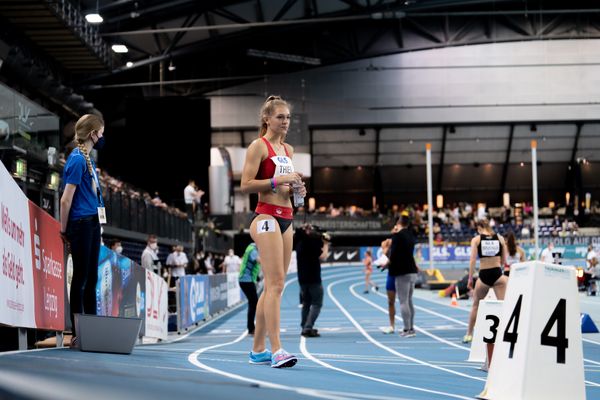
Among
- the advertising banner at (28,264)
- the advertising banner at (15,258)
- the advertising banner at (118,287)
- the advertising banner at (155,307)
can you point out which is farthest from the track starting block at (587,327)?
the advertising banner at (15,258)

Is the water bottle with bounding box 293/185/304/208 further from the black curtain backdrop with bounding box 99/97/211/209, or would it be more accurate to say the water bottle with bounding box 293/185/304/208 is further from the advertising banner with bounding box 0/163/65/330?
the black curtain backdrop with bounding box 99/97/211/209

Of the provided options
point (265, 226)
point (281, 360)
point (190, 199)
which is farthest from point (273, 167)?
point (190, 199)

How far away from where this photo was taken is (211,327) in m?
18.2

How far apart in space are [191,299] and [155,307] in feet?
14.5

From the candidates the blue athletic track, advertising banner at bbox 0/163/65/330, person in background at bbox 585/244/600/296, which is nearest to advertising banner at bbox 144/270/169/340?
the blue athletic track

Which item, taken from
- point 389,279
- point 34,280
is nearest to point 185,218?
point 389,279

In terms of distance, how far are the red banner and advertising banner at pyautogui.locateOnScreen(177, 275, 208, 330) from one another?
26.9 ft

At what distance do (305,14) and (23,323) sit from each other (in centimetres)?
3722

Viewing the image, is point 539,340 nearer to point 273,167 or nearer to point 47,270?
point 273,167

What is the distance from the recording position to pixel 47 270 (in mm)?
7055

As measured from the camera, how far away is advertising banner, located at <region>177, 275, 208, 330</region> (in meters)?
16.0

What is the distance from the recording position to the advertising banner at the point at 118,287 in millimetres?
8891

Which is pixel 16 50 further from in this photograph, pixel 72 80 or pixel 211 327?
pixel 211 327

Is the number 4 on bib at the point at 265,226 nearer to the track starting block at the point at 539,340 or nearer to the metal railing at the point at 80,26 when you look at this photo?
the track starting block at the point at 539,340
